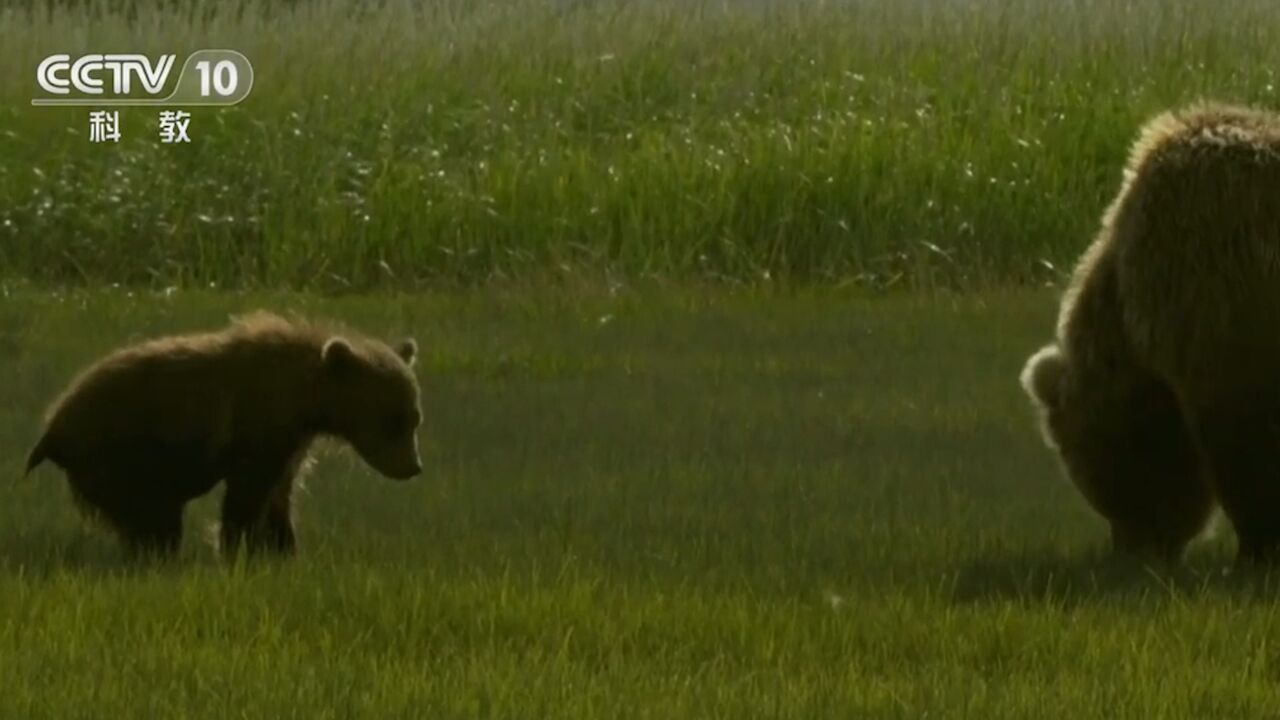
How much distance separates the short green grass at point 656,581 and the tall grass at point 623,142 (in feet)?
13.2

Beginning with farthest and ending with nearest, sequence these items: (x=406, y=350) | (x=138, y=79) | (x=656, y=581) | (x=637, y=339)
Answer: (x=138, y=79)
(x=637, y=339)
(x=406, y=350)
(x=656, y=581)

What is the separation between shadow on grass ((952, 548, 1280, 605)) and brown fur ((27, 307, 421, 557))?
1648mm

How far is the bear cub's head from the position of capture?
7.95 m

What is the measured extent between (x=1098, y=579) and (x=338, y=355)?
6.94 feet

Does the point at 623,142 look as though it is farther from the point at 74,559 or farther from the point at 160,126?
the point at 74,559

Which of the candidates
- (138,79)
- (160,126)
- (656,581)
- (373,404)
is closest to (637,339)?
(373,404)

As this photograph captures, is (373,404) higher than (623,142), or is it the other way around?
(373,404)

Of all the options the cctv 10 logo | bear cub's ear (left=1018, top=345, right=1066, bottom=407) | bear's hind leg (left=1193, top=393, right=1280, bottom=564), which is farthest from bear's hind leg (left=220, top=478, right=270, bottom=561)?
the cctv 10 logo

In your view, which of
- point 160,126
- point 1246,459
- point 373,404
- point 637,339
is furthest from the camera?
point 160,126

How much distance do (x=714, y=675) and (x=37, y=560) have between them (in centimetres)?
232

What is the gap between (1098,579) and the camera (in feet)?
24.4

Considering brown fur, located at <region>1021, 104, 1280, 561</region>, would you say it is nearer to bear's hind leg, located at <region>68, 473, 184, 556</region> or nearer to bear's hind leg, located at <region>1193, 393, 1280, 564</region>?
bear's hind leg, located at <region>1193, 393, 1280, 564</region>

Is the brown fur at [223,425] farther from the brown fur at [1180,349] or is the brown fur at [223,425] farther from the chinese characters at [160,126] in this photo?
the chinese characters at [160,126]

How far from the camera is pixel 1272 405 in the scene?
24.0 ft
